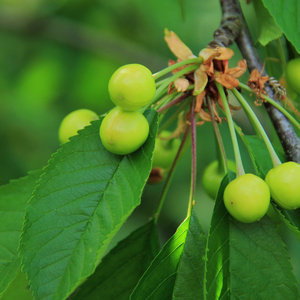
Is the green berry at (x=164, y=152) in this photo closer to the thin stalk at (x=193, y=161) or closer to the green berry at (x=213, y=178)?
the green berry at (x=213, y=178)

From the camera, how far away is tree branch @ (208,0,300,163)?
157 centimetres

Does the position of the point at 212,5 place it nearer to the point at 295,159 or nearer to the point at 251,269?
the point at 295,159

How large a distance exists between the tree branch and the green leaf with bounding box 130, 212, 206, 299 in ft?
1.46

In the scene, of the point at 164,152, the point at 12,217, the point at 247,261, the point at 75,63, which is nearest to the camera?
the point at 247,261

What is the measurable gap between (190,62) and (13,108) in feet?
9.72

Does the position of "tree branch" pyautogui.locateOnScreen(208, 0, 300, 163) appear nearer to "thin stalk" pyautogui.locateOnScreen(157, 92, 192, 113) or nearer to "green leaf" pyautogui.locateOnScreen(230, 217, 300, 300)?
"thin stalk" pyautogui.locateOnScreen(157, 92, 192, 113)

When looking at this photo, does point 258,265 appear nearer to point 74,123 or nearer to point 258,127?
point 258,127

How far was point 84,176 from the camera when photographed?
1.33m

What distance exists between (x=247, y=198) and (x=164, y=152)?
63cm

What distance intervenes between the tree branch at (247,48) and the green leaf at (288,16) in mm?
222

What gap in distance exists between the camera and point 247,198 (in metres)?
1.26

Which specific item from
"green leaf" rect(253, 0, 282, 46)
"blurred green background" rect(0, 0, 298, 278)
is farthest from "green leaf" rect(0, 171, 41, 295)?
"blurred green background" rect(0, 0, 298, 278)

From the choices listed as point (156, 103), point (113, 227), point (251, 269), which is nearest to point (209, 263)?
point (251, 269)

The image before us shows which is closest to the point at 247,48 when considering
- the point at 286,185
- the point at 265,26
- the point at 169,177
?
the point at 265,26
